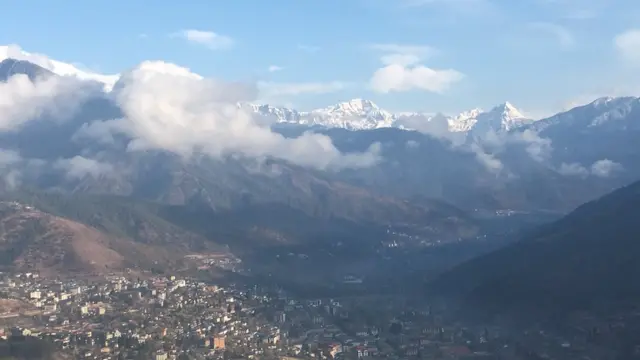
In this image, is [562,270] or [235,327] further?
[562,270]

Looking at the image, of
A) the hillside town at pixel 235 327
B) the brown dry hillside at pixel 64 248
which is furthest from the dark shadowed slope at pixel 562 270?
the brown dry hillside at pixel 64 248

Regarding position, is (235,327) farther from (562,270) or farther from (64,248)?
(64,248)

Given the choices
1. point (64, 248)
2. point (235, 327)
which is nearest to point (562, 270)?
point (235, 327)

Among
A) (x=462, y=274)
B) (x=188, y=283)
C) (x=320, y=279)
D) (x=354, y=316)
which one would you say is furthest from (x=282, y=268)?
(x=354, y=316)

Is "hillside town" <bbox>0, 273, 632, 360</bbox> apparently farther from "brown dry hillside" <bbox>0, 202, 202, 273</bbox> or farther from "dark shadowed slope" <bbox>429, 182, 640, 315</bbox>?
"brown dry hillside" <bbox>0, 202, 202, 273</bbox>

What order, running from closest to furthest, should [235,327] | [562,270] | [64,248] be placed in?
[235,327] → [562,270] → [64,248]

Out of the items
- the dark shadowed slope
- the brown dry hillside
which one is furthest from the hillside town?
the brown dry hillside

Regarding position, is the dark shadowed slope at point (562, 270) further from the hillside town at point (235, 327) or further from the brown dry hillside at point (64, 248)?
the brown dry hillside at point (64, 248)

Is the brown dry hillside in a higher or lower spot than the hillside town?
higher

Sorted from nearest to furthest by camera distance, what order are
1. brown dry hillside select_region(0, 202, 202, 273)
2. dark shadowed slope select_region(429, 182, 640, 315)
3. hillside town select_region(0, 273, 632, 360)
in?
1. hillside town select_region(0, 273, 632, 360)
2. dark shadowed slope select_region(429, 182, 640, 315)
3. brown dry hillside select_region(0, 202, 202, 273)
